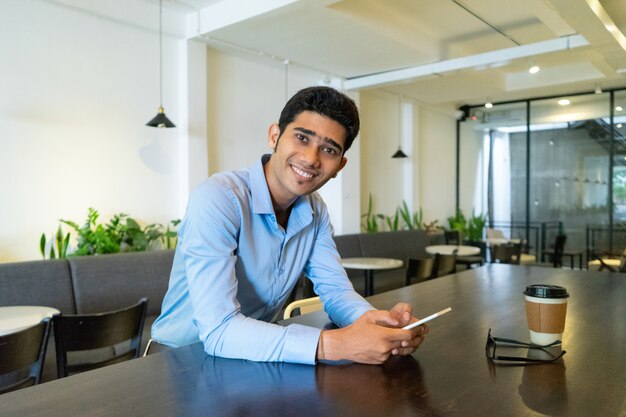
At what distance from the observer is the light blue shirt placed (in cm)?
109

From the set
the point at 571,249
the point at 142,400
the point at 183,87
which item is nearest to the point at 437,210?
the point at 571,249

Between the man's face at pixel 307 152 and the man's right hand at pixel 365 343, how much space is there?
0.46m

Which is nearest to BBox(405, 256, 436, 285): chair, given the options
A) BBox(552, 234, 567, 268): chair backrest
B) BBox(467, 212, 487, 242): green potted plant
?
BBox(552, 234, 567, 268): chair backrest

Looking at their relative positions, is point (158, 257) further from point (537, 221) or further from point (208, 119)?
point (537, 221)

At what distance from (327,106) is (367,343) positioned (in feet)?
2.12

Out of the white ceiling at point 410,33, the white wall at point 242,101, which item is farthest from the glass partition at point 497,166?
the white wall at point 242,101

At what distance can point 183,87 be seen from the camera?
484cm

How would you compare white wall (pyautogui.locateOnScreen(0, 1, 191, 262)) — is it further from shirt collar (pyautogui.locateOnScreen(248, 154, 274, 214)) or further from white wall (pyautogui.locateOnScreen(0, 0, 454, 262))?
→ shirt collar (pyautogui.locateOnScreen(248, 154, 274, 214))

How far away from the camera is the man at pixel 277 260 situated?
1063 mm

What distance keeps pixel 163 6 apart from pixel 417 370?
4.57 meters

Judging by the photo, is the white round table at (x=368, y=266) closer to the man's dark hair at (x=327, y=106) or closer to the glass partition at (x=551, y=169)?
the man's dark hair at (x=327, y=106)

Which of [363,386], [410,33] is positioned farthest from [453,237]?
[363,386]

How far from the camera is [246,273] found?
4.56 feet

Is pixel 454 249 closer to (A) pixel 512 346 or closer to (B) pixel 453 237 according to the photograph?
(B) pixel 453 237
